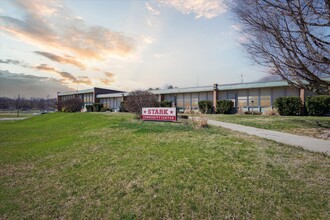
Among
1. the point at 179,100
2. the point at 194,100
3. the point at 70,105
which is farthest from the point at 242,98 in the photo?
the point at 70,105

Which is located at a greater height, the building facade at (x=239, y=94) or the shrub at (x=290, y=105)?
the building facade at (x=239, y=94)

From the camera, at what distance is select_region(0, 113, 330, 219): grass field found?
10.6 ft

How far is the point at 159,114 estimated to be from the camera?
41.7ft

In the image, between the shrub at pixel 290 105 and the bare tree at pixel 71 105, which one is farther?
the bare tree at pixel 71 105

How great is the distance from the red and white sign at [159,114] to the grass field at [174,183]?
564 cm

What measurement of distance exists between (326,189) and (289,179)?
0.57 metres

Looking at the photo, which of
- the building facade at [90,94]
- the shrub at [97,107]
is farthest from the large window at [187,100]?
the building facade at [90,94]

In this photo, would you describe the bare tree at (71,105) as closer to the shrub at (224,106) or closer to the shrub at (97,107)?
the shrub at (97,107)

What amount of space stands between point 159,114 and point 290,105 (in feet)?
39.0

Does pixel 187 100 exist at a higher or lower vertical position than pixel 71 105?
higher

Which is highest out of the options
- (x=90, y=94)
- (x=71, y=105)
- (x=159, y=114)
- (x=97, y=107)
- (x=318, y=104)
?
(x=90, y=94)

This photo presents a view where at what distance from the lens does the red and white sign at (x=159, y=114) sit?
12.2 meters

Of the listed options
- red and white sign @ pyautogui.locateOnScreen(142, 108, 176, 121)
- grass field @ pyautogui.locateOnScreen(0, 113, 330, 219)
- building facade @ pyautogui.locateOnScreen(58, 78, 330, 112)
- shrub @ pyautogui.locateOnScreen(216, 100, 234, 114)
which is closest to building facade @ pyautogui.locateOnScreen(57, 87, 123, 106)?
building facade @ pyautogui.locateOnScreen(58, 78, 330, 112)

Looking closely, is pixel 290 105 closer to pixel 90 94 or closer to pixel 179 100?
pixel 179 100
